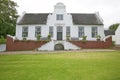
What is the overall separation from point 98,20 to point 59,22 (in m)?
8.12

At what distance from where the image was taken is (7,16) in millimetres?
42219

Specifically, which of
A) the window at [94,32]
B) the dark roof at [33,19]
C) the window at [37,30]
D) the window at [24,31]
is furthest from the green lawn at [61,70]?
the window at [94,32]

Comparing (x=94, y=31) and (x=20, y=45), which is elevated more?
(x=94, y=31)

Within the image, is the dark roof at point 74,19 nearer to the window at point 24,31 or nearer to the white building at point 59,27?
the white building at point 59,27

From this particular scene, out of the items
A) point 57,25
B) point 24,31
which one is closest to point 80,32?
point 57,25

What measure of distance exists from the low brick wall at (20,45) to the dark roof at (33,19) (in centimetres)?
559

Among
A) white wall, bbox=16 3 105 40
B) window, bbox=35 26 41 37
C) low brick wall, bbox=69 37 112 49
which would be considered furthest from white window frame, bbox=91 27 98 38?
window, bbox=35 26 41 37

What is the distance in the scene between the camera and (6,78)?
8070mm

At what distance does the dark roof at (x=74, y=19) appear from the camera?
3453 cm

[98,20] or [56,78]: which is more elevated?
[98,20]

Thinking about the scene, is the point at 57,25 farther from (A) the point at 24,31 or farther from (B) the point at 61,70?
(B) the point at 61,70

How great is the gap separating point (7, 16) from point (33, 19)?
33.1ft

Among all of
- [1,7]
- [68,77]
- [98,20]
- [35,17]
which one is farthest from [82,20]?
[68,77]

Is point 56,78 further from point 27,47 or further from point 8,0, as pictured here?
point 8,0
